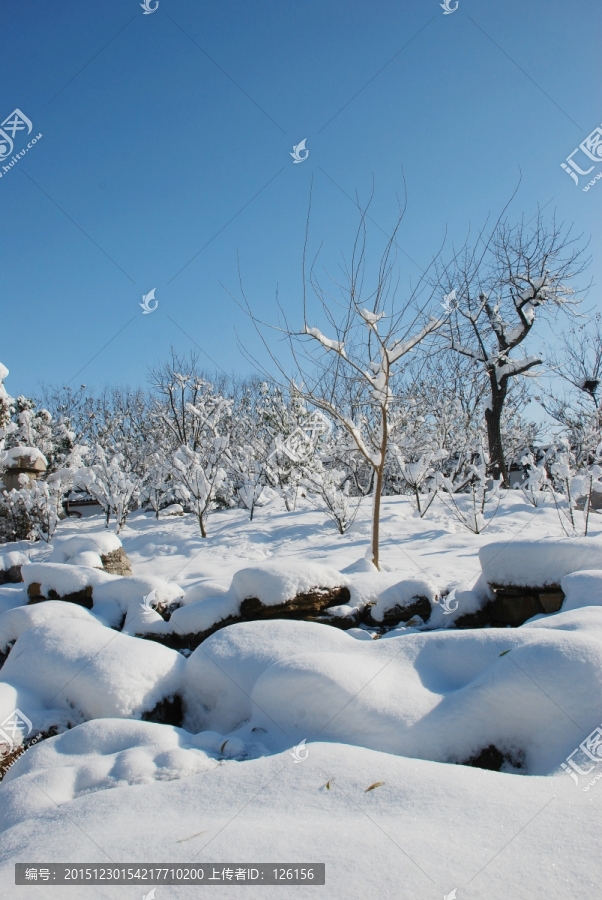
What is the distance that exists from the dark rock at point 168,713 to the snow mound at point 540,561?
294cm

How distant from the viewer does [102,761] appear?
256 cm

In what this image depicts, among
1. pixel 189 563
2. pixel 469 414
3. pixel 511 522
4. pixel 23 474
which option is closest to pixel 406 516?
pixel 511 522

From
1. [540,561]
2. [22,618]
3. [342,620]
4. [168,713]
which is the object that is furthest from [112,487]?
[540,561]

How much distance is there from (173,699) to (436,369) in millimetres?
13478

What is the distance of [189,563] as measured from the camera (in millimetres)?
7945

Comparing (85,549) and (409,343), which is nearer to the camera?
(409,343)

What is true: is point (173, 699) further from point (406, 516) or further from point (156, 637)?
point (406, 516)

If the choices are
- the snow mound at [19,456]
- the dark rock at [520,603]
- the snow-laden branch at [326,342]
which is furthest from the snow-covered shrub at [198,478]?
the dark rock at [520,603]

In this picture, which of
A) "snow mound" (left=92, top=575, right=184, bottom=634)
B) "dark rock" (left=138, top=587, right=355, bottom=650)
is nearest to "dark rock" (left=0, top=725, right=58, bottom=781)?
"dark rock" (left=138, top=587, right=355, bottom=650)

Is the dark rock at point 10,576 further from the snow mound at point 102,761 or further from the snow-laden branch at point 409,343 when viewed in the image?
the snow-laden branch at point 409,343

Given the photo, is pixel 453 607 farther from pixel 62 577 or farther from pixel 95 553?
pixel 95 553

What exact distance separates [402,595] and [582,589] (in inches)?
63.4

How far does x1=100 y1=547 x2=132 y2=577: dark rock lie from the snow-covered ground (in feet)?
7.81

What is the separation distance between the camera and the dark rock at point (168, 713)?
344cm
